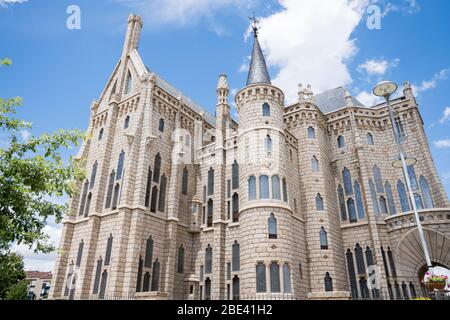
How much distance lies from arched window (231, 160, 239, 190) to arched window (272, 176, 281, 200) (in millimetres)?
3839

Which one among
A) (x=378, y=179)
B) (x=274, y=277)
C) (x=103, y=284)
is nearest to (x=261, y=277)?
(x=274, y=277)

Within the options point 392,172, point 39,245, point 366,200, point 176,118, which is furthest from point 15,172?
point 392,172

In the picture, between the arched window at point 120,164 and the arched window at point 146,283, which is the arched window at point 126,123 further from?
the arched window at point 146,283

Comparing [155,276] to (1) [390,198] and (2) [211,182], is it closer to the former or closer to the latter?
(2) [211,182]

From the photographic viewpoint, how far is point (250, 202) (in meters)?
21.7

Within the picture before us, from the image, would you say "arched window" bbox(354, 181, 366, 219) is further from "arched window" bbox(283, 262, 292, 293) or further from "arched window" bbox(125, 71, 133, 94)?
"arched window" bbox(125, 71, 133, 94)

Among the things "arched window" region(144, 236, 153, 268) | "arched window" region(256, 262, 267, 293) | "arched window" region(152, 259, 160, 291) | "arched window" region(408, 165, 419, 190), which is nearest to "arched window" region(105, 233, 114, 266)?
"arched window" region(144, 236, 153, 268)

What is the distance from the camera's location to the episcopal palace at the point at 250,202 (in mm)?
21125

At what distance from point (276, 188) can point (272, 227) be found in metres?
2.86

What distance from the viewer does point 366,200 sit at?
25094mm

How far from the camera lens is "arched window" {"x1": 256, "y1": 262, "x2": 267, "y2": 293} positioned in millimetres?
18922
